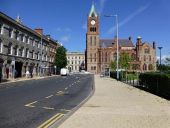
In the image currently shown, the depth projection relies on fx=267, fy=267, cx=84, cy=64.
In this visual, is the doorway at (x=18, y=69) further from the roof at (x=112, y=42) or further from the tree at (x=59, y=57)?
the roof at (x=112, y=42)

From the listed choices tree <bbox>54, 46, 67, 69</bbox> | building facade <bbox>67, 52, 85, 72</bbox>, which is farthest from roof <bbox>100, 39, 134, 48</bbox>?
tree <bbox>54, 46, 67, 69</bbox>

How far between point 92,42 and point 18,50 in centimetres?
7811

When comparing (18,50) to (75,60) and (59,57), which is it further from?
(75,60)

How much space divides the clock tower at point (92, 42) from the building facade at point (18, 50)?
183 feet

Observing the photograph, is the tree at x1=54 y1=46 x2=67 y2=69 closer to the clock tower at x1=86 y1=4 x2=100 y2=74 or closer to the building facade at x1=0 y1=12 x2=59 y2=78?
the building facade at x1=0 y1=12 x2=59 y2=78

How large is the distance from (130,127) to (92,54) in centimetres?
12096

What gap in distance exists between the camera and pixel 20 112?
11336 millimetres

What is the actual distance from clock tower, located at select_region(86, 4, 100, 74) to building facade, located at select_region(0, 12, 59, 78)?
183ft

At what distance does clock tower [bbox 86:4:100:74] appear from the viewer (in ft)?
422

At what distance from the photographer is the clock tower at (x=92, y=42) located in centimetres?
12850

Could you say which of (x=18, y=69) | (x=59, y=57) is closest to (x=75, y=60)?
(x=59, y=57)

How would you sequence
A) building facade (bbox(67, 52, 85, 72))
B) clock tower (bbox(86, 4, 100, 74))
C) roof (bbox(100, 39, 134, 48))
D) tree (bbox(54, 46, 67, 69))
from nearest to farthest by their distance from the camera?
tree (bbox(54, 46, 67, 69)), clock tower (bbox(86, 4, 100, 74)), roof (bbox(100, 39, 134, 48)), building facade (bbox(67, 52, 85, 72))

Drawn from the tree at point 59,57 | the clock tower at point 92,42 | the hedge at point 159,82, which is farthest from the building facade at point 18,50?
the clock tower at point 92,42

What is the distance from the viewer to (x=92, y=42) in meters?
129
